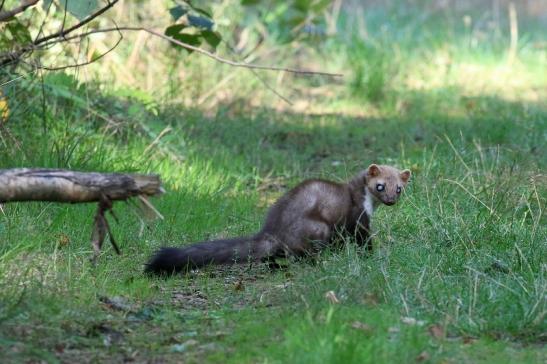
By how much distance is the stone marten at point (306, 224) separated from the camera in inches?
221

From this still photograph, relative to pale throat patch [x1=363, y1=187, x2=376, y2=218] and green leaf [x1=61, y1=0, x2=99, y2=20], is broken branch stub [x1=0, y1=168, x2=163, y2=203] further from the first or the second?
pale throat patch [x1=363, y1=187, x2=376, y2=218]

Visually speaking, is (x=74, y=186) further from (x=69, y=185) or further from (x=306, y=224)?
(x=306, y=224)

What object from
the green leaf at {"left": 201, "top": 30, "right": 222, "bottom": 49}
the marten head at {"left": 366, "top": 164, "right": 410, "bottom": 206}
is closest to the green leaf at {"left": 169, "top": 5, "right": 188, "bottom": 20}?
the green leaf at {"left": 201, "top": 30, "right": 222, "bottom": 49}

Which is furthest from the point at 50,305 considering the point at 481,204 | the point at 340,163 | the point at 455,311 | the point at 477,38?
the point at 477,38

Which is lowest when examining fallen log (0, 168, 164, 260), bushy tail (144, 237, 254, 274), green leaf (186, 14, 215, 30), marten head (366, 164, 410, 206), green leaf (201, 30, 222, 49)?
bushy tail (144, 237, 254, 274)

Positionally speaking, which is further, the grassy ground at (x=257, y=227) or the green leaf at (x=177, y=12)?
the green leaf at (x=177, y=12)

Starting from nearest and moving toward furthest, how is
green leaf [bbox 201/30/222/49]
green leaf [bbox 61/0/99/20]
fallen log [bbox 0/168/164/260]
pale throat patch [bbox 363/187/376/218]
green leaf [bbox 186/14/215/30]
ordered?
fallen log [bbox 0/168/164/260] → green leaf [bbox 61/0/99/20] → pale throat patch [bbox 363/187/376/218] → green leaf [bbox 186/14/215/30] → green leaf [bbox 201/30/222/49]

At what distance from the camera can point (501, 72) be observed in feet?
40.5

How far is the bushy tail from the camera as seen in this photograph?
5.48 meters

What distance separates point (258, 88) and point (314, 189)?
474 cm

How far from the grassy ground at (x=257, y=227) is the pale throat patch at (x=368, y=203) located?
0.17 m

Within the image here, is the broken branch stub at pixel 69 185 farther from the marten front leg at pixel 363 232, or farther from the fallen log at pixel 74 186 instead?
the marten front leg at pixel 363 232

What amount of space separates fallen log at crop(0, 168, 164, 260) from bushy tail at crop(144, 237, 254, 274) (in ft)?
4.20

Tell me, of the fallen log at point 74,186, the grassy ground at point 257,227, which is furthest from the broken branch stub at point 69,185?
the grassy ground at point 257,227
